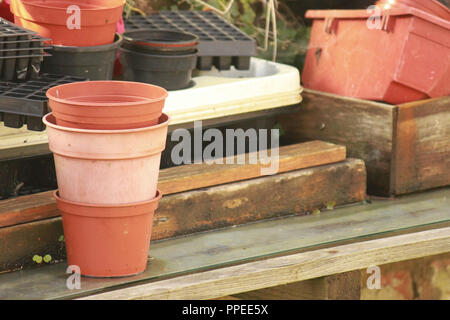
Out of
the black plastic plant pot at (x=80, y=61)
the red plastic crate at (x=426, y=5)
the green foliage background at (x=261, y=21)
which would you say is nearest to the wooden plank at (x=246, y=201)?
the black plastic plant pot at (x=80, y=61)

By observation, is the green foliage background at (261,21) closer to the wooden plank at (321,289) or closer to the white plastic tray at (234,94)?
the white plastic tray at (234,94)

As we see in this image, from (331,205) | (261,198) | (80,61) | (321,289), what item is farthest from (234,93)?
(321,289)

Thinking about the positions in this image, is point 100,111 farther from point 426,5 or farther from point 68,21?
point 426,5

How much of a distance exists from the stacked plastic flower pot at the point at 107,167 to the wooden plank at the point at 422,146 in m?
1.17

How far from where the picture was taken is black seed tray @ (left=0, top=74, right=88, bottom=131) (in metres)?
2.54

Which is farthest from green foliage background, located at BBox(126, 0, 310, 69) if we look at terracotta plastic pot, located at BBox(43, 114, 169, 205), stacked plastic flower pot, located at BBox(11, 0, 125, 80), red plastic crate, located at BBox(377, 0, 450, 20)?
terracotta plastic pot, located at BBox(43, 114, 169, 205)

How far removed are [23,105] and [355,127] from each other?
4.76ft

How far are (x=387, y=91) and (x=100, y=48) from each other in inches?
45.7

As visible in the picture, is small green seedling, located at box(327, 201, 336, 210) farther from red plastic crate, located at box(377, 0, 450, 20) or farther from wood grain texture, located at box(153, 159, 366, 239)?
red plastic crate, located at box(377, 0, 450, 20)

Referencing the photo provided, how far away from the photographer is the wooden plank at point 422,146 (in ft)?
11.0

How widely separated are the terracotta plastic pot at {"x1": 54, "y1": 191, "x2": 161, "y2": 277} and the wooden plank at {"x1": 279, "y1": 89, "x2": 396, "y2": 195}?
3.83 feet

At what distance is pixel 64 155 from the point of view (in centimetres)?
244
